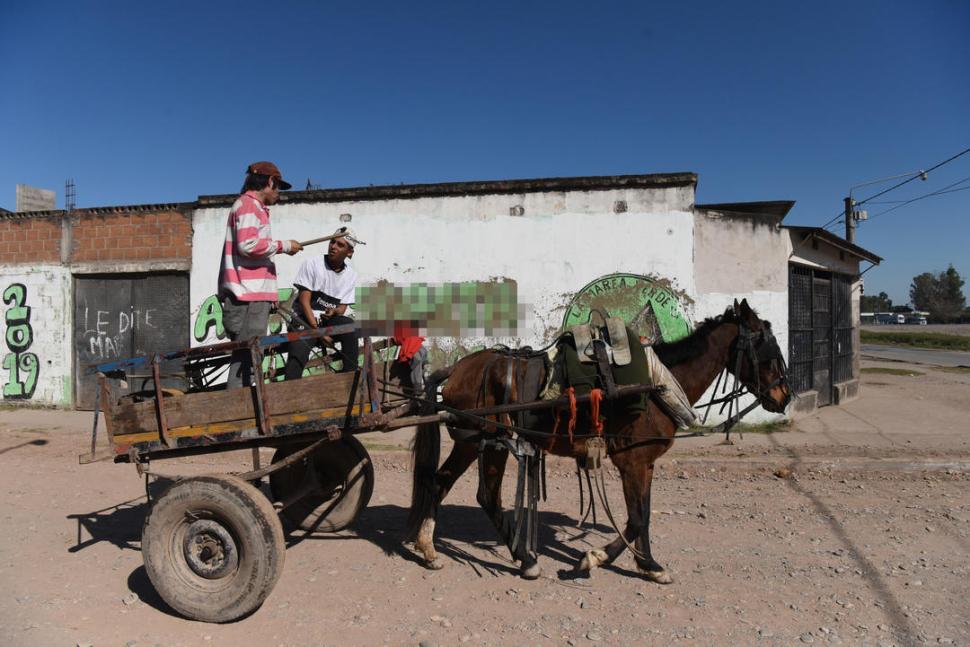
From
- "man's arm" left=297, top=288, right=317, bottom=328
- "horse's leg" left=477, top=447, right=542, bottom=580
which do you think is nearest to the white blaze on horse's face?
"horse's leg" left=477, top=447, right=542, bottom=580

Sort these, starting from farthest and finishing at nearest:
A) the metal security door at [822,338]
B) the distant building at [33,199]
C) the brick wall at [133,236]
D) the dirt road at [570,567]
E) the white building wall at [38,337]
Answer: the distant building at [33,199] → the white building wall at [38,337] → the metal security door at [822,338] → the brick wall at [133,236] → the dirt road at [570,567]

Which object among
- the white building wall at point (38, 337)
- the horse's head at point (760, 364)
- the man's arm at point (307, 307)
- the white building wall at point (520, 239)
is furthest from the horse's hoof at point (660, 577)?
the white building wall at point (38, 337)

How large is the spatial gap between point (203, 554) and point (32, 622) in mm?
939

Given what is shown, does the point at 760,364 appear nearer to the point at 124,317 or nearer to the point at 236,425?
the point at 236,425

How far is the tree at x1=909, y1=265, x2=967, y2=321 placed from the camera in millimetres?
81375

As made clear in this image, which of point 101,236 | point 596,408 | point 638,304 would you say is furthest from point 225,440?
point 101,236

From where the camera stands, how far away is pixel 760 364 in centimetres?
473

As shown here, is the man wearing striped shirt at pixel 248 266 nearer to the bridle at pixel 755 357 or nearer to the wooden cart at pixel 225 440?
the wooden cart at pixel 225 440

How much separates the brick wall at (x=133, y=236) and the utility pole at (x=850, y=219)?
22.2 metres

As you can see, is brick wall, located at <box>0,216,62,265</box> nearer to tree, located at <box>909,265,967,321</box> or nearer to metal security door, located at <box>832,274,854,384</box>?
metal security door, located at <box>832,274,854,384</box>

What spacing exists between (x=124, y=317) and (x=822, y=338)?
13.4 m

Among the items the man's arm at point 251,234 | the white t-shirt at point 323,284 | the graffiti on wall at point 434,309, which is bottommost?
the graffiti on wall at point 434,309

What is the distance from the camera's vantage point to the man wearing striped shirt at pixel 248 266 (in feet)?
13.4

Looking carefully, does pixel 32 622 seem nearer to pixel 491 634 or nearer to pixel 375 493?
pixel 491 634
